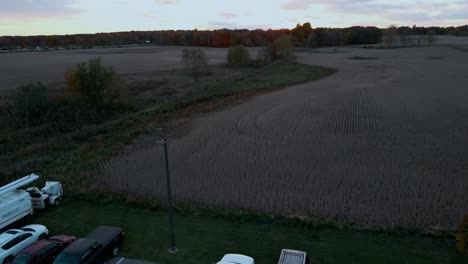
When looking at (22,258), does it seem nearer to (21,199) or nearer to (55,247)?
(55,247)

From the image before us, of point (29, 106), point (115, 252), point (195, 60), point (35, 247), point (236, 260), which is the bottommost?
point (115, 252)

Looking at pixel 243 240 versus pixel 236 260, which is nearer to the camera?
pixel 236 260

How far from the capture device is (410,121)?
27.5 metres

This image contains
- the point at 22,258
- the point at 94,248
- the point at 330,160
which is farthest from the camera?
the point at 330,160

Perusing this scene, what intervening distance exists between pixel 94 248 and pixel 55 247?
1.58 meters

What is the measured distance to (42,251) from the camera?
11.0 meters

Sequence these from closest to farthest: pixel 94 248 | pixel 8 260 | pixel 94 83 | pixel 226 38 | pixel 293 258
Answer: pixel 293 258, pixel 94 248, pixel 8 260, pixel 94 83, pixel 226 38

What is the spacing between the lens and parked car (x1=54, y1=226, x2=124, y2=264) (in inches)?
408

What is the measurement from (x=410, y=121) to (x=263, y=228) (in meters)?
19.7

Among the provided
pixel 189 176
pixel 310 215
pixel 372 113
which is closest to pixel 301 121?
pixel 372 113

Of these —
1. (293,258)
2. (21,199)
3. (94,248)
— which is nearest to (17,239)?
(21,199)

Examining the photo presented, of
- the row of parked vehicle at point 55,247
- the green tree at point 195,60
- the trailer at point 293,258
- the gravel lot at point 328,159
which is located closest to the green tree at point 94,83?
the gravel lot at point 328,159

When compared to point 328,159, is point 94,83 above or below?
above

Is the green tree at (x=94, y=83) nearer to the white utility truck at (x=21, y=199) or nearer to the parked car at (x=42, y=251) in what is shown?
the white utility truck at (x=21, y=199)
